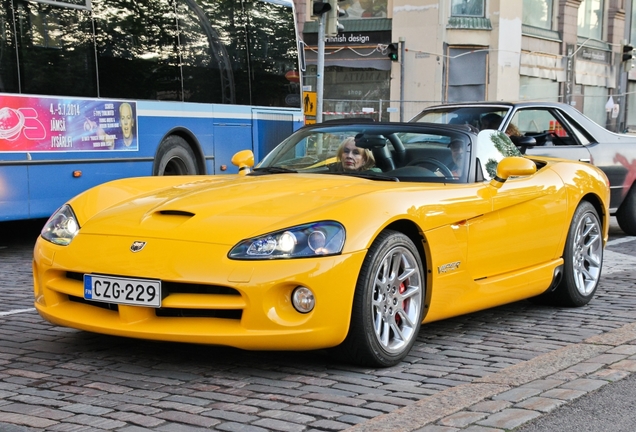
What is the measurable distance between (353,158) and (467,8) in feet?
82.4

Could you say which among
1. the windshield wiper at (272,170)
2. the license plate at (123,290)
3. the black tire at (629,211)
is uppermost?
the windshield wiper at (272,170)

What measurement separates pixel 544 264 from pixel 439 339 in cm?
107

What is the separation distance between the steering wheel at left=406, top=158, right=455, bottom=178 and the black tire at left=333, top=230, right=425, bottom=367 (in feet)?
3.00

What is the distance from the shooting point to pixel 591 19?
1443 inches

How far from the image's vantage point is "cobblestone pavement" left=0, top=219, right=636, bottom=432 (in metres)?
4.04

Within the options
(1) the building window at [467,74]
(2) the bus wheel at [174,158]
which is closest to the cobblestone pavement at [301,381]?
(2) the bus wheel at [174,158]

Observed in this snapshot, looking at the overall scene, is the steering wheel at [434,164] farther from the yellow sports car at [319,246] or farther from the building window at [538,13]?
the building window at [538,13]

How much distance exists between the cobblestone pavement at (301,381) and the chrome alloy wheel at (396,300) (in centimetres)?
15

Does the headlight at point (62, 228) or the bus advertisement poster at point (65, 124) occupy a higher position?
the bus advertisement poster at point (65, 124)

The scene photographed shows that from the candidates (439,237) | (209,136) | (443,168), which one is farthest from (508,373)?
(209,136)

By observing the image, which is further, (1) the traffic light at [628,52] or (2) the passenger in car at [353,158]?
(1) the traffic light at [628,52]

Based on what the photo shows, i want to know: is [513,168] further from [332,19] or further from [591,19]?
[591,19]

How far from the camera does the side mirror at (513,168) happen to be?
5.94 metres

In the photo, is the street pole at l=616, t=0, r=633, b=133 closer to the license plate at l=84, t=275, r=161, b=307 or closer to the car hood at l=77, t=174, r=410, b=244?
the car hood at l=77, t=174, r=410, b=244
